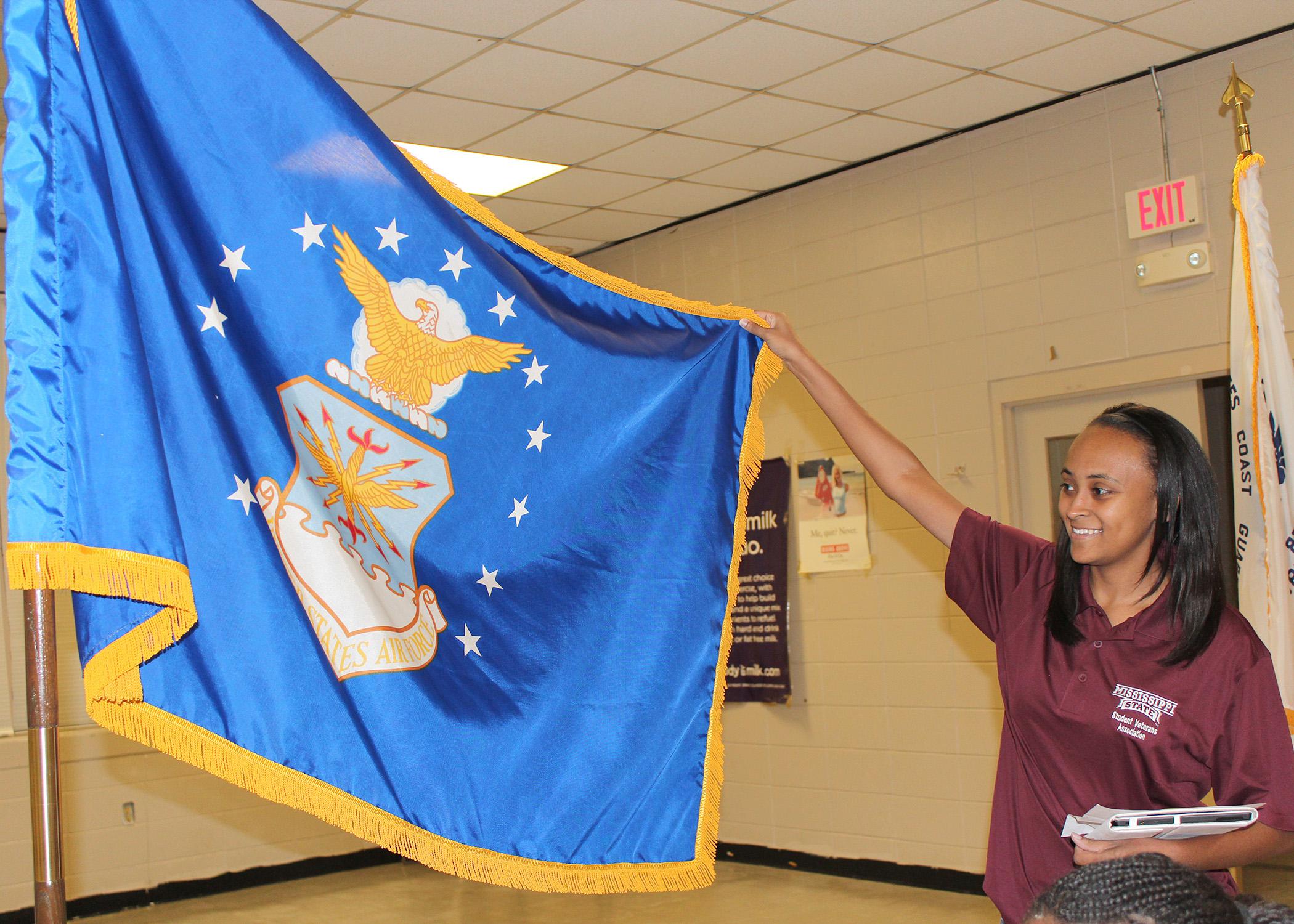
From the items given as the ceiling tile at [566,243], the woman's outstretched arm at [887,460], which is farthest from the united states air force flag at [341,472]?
the ceiling tile at [566,243]

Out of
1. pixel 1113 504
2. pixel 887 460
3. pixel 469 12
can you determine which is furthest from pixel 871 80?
pixel 1113 504

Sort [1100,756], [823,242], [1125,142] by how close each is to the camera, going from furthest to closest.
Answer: [823,242], [1125,142], [1100,756]

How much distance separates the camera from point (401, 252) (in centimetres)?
208

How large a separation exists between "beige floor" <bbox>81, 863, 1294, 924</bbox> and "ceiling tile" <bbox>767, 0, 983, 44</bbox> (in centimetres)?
352

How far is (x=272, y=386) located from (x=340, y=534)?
→ 0.25m

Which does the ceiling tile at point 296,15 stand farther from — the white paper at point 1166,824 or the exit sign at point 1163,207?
the white paper at point 1166,824

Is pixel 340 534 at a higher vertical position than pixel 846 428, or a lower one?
lower

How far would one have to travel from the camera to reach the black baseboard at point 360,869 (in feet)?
18.9

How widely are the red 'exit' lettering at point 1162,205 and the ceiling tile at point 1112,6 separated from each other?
0.76 m

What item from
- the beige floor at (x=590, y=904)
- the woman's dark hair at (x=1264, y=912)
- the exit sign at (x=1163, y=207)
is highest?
the exit sign at (x=1163, y=207)

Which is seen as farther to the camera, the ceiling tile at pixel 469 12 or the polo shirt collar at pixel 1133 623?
the ceiling tile at pixel 469 12

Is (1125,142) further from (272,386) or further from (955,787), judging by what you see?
(272,386)

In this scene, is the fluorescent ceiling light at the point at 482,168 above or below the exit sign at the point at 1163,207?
above

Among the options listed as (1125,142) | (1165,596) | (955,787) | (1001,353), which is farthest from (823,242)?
(1165,596)
